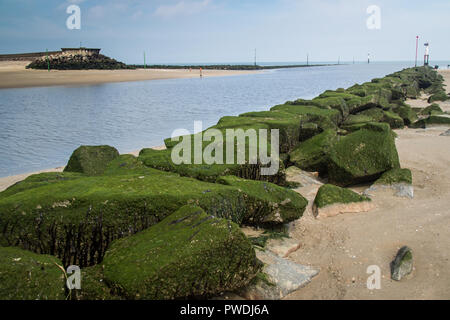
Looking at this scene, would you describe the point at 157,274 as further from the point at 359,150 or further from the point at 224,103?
the point at 224,103

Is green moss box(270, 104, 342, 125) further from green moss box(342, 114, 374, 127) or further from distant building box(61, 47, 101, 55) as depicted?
distant building box(61, 47, 101, 55)

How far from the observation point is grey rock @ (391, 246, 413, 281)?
3.87m

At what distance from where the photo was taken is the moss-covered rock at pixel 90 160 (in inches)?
233

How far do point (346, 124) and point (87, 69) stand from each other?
5132 cm

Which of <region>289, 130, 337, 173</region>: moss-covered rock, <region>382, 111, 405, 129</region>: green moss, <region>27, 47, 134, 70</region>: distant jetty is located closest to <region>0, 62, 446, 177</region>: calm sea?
<region>289, 130, 337, 173</region>: moss-covered rock

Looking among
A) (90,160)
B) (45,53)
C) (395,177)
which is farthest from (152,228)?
(45,53)

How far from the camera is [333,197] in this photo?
221 inches

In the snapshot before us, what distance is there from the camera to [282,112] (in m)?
9.02

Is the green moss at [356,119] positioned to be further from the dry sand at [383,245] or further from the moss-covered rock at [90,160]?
the moss-covered rock at [90,160]

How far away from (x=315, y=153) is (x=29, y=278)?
5.71 meters

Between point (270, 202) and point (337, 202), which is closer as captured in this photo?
point (270, 202)

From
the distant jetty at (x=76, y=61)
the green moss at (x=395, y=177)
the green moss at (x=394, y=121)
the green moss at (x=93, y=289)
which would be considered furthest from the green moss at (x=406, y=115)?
the distant jetty at (x=76, y=61)

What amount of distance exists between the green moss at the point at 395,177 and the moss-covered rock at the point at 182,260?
3.72 m

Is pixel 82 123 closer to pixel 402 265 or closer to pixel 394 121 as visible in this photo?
pixel 394 121
